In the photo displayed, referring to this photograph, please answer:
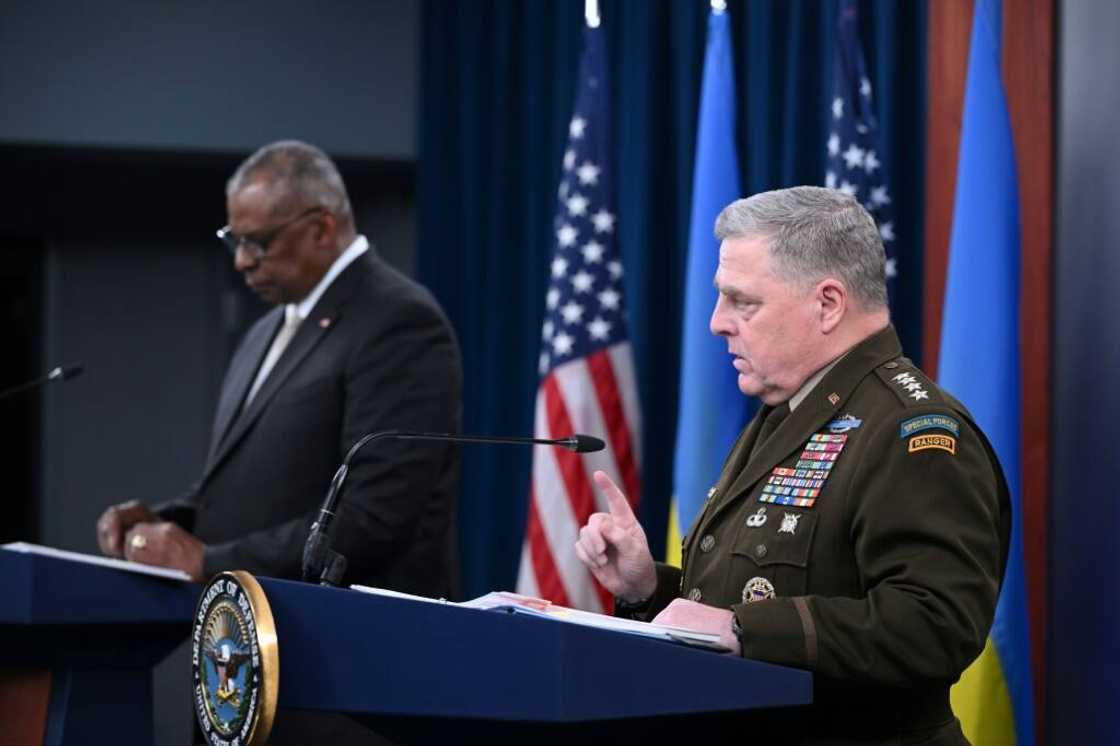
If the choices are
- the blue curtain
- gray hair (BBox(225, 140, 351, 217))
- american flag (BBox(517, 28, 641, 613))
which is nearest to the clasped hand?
gray hair (BBox(225, 140, 351, 217))

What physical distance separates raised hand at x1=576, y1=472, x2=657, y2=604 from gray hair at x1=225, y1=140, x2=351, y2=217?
1584 millimetres

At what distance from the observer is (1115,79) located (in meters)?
3.05

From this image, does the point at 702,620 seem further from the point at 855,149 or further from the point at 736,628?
the point at 855,149

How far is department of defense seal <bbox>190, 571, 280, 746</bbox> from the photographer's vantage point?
1768 millimetres

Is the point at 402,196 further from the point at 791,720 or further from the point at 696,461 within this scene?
the point at 791,720

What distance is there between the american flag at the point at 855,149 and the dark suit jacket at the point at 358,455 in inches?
52.2

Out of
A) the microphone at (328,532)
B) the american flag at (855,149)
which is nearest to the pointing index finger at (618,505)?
the microphone at (328,532)

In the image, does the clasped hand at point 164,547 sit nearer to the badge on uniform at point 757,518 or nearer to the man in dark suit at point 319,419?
the man in dark suit at point 319,419

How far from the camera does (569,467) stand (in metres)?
4.48

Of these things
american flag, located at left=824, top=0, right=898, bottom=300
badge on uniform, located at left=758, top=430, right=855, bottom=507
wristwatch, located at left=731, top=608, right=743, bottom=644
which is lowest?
wristwatch, located at left=731, top=608, right=743, bottom=644

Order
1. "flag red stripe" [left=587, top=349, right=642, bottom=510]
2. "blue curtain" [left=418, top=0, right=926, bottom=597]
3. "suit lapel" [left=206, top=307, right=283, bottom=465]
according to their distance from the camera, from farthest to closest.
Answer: "blue curtain" [left=418, top=0, right=926, bottom=597] → "flag red stripe" [left=587, top=349, right=642, bottom=510] → "suit lapel" [left=206, top=307, right=283, bottom=465]

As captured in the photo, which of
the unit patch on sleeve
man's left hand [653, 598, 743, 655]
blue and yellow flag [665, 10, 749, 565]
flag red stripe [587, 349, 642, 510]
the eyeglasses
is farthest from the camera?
flag red stripe [587, 349, 642, 510]

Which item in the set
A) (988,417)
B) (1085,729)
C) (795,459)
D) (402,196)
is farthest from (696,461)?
(402,196)

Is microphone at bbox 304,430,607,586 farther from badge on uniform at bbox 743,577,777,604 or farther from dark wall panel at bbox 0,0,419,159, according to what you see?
dark wall panel at bbox 0,0,419,159
